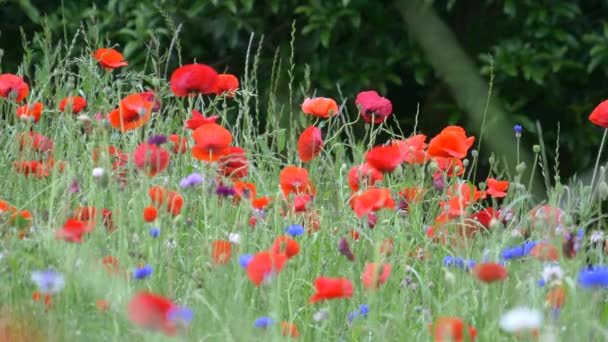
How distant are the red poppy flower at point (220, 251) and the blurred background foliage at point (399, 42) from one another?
78.1 inches

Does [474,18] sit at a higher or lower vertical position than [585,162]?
higher

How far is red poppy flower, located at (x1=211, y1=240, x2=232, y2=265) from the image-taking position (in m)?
1.41

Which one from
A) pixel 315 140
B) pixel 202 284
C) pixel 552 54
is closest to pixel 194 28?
pixel 552 54

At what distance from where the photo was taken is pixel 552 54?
11.4 feet

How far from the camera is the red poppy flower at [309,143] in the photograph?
6.49ft

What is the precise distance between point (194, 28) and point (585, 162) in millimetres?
1627

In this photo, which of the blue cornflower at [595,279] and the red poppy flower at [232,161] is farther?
the red poppy flower at [232,161]

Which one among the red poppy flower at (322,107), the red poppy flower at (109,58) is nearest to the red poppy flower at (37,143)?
the red poppy flower at (109,58)

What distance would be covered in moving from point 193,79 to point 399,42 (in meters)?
2.05


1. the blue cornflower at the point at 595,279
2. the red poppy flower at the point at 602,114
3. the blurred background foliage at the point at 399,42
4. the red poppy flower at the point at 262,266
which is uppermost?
the blue cornflower at the point at 595,279

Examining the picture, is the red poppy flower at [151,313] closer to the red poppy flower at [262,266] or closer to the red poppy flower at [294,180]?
the red poppy flower at [262,266]

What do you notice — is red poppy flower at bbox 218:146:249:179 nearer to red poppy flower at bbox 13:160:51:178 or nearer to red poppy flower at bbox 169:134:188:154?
red poppy flower at bbox 169:134:188:154

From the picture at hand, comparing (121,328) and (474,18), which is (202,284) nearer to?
(121,328)

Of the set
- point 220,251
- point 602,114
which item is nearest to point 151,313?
point 220,251
